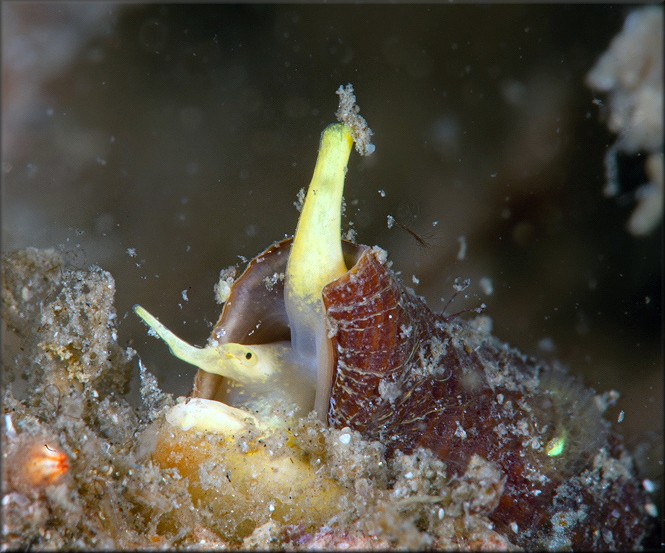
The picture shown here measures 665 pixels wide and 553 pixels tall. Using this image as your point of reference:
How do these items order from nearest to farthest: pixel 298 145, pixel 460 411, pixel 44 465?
pixel 44 465 < pixel 460 411 < pixel 298 145

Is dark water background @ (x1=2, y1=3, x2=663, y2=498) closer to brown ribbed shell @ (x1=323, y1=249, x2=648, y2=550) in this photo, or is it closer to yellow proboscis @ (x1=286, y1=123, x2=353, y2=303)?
yellow proboscis @ (x1=286, y1=123, x2=353, y2=303)

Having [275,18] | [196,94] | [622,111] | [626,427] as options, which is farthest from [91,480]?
[626,427]

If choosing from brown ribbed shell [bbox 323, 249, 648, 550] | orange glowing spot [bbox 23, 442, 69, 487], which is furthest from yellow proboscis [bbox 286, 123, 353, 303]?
orange glowing spot [bbox 23, 442, 69, 487]

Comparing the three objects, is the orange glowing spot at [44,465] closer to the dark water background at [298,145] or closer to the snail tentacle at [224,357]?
the snail tentacle at [224,357]

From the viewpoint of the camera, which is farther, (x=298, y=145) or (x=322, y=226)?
(x=298, y=145)

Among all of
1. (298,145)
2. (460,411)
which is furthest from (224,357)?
(298,145)

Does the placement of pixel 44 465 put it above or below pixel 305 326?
below

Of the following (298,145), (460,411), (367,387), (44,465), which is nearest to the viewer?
(44,465)

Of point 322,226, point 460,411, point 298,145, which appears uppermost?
point 298,145

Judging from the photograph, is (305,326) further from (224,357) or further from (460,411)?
(460,411)

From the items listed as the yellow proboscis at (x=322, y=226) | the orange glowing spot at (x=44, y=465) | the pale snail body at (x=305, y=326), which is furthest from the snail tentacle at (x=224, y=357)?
the orange glowing spot at (x=44, y=465)
